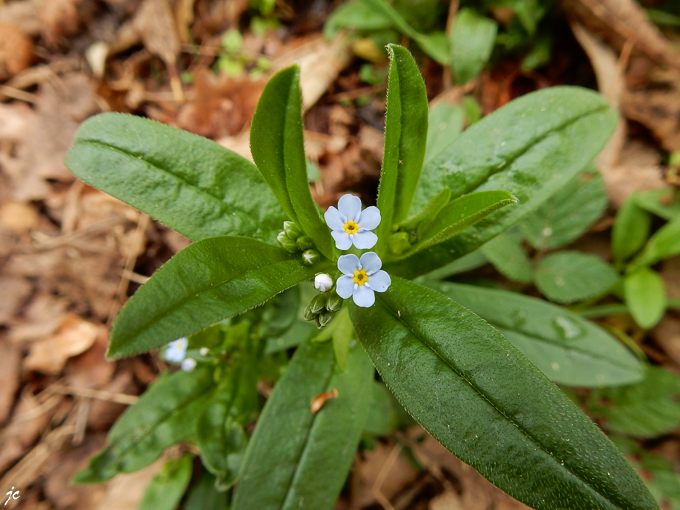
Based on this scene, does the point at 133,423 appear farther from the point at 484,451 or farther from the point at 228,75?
the point at 228,75

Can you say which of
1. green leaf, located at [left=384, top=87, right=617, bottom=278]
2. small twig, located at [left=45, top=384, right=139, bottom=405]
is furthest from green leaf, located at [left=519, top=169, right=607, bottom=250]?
small twig, located at [left=45, top=384, right=139, bottom=405]

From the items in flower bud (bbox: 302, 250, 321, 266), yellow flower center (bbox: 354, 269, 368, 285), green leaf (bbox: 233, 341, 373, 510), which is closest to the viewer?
→ yellow flower center (bbox: 354, 269, 368, 285)

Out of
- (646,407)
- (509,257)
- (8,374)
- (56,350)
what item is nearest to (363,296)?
(509,257)

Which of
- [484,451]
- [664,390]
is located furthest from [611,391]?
[484,451]

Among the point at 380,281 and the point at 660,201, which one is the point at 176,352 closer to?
the point at 380,281

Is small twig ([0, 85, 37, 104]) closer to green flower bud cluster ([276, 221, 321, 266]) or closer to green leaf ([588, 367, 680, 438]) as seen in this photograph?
green flower bud cluster ([276, 221, 321, 266])

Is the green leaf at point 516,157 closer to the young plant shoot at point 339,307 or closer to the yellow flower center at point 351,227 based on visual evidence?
the young plant shoot at point 339,307

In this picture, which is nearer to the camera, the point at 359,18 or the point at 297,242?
the point at 297,242
